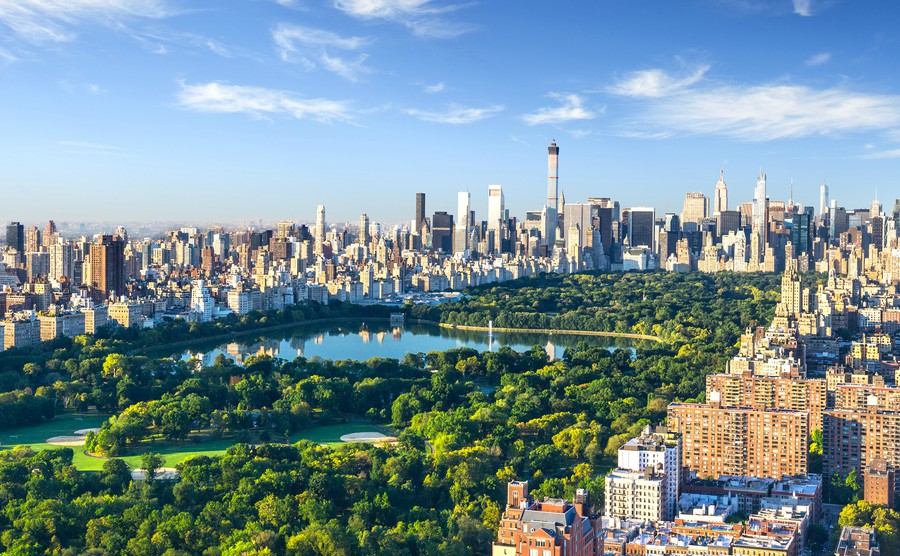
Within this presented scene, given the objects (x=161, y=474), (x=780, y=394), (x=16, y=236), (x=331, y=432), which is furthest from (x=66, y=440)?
(x=16, y=236)

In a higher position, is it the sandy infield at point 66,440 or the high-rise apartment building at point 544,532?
the high-rise apartment building at point 544,532

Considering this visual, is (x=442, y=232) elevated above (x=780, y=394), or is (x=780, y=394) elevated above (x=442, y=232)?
(x=442, y=232)

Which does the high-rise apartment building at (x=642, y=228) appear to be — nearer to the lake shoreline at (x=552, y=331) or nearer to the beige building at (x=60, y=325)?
the lake shoreline at (x=552, y=331)

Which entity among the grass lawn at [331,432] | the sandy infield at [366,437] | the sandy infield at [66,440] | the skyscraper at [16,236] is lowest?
the sandy infield at [66,440]

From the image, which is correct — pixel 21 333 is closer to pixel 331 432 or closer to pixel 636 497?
pixel 331 432

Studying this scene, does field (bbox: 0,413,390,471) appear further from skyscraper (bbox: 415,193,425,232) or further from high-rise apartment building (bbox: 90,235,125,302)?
skyscraper (bbox: 415,193,425,232)

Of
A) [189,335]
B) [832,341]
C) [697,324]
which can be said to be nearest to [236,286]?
[189,335]

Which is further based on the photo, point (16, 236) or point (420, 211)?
point (420, 211)

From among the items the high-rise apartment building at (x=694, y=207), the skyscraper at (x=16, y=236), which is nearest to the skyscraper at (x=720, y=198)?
the high-rise apartment building at (x=694, y=207)
